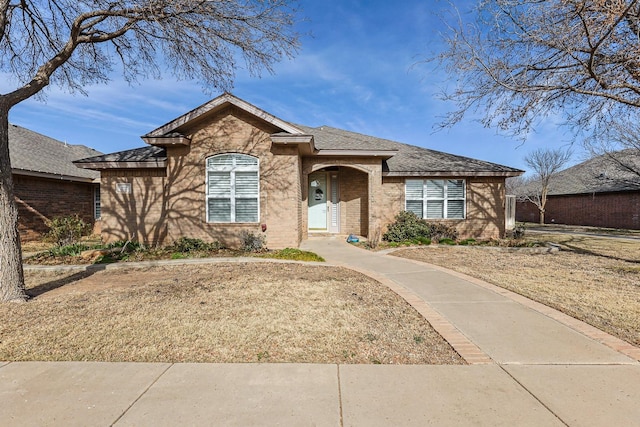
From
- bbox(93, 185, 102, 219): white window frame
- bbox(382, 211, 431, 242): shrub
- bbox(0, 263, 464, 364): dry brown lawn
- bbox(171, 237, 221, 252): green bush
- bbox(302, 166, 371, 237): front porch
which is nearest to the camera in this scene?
bbox(0, 263, 464, 364): dry brown lawn

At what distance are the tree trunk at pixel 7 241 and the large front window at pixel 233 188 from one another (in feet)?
17.9

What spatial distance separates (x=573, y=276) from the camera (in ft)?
24.7

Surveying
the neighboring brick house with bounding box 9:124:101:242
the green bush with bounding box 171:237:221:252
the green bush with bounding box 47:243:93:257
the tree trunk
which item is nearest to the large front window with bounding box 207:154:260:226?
the green bush with bounding box 171:237:221:252

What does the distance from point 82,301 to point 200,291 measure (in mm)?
1970

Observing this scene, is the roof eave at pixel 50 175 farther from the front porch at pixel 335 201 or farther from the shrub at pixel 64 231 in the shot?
the front porch at pixel 335 201

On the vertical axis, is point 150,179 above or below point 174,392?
above

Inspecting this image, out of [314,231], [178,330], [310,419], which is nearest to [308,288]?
[178,330]

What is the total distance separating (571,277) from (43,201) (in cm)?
1982

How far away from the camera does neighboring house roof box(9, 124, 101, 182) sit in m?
14.0

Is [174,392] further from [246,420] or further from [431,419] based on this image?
[431,419]

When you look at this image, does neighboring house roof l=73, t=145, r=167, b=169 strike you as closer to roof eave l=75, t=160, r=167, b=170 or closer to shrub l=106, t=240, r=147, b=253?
roof eave l=75, t=160, r=167, b=170

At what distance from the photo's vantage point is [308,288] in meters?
6.39

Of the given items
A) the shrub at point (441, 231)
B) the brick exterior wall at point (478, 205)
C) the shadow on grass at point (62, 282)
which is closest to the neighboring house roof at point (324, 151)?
the brick exterior wall at point (478, 205)

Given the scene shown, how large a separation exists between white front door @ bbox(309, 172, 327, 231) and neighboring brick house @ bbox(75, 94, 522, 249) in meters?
0.05
